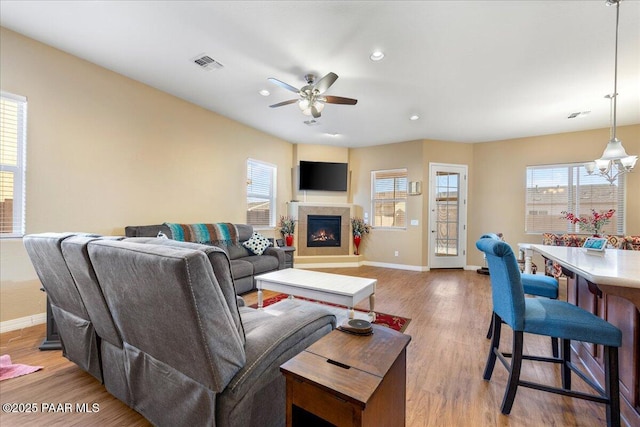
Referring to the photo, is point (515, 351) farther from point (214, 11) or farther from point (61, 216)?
point (61, 216)

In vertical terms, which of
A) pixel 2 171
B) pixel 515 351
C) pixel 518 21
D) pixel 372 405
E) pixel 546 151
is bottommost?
pixel 515 351

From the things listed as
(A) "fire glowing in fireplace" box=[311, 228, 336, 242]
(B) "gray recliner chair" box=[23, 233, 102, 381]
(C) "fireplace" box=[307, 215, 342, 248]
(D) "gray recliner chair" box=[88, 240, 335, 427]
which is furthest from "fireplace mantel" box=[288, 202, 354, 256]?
(D) "gray recliner chair" box=[88, 240, 335, 427]

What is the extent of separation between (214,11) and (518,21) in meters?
2.62

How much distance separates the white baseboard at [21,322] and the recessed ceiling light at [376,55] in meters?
4.41

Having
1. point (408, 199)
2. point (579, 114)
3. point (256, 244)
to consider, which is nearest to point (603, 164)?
point (579, 114)

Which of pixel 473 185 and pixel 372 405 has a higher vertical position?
pixel 473 185

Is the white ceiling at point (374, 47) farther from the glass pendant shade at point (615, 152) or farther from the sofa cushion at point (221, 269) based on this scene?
the sofa cushion at point (221, 269)

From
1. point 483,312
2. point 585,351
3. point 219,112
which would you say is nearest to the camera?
point 585,351

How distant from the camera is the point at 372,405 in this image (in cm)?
88

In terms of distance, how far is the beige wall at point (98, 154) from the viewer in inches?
104

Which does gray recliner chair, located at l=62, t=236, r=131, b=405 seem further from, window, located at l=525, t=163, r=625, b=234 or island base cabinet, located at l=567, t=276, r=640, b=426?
window, located at l=525, t=163, r=625, b=234

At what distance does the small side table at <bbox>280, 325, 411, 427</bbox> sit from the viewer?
852mm

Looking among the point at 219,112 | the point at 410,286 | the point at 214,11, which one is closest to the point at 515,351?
the point at 410,286

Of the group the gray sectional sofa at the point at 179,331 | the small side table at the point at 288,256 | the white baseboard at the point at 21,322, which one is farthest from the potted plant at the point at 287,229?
the gray sectional sofa at the point at 179,331
